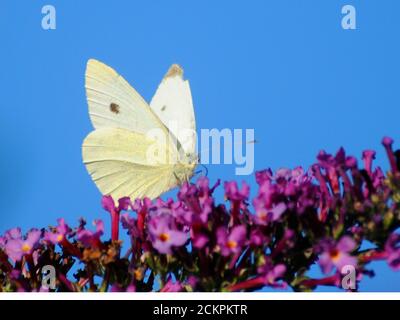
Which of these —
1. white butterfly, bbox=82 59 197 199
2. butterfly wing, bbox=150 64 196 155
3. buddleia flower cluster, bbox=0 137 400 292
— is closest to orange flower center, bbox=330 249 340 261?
buddleia flower cluster, bbox=0 137 400 292

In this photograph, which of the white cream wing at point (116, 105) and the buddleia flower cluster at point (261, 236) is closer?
the buddleia flower cluster at point (261, 236)

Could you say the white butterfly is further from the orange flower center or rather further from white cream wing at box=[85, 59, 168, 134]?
the orange flower center

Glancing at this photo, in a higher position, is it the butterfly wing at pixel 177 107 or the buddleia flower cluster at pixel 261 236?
the butterfly wing at pixel 177 107

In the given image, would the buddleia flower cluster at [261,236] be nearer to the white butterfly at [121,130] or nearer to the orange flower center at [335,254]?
the orange flower center at [335,254]

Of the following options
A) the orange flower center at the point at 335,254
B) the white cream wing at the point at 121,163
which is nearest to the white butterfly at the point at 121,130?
the white cream wing at the point at 121,163

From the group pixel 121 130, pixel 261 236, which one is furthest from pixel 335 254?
pixel 121 130

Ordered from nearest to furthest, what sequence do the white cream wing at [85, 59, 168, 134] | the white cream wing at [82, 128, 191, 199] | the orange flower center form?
the orange flower center
the white cream wing at [82, 128, 191, 199]
the white cream wing at [85, 59, 168, 134]

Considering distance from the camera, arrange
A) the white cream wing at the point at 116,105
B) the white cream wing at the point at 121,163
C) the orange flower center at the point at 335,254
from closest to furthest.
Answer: the orange flower center at the point at 335,254 → the white cream wing at the point at 121,163 → the white cream wing at the point at 116,105
